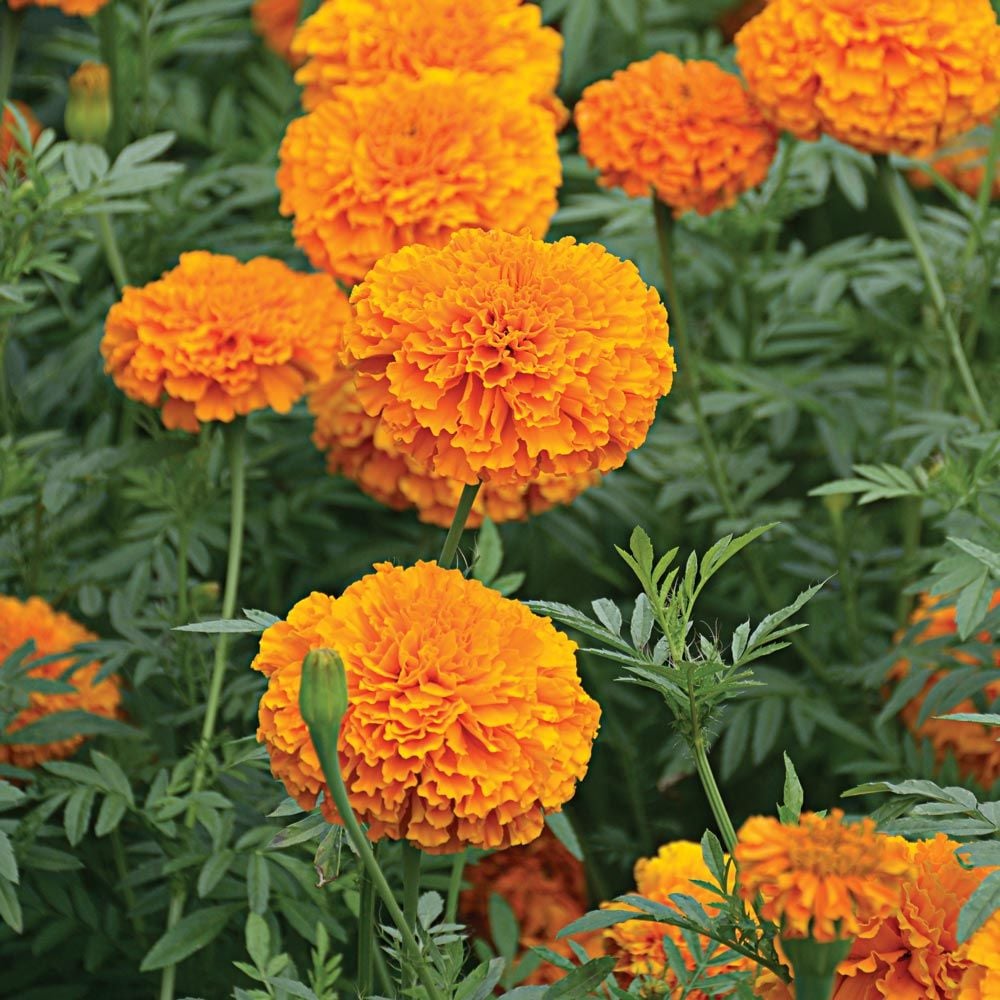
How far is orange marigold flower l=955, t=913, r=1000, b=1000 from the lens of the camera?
868mm

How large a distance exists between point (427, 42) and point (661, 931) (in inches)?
35.4

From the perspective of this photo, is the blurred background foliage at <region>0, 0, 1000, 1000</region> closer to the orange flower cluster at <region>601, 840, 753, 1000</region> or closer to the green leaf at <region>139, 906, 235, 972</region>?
the green leaf at <region>139, 906, 235, 972</region>

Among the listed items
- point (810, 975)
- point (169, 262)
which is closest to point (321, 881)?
point (810, 975)

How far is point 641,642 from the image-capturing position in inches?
39.9

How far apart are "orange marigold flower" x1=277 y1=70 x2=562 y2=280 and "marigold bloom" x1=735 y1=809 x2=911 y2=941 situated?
2.78 feet

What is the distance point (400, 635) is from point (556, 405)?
174 millimetres

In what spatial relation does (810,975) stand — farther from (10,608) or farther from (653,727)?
(653,727)

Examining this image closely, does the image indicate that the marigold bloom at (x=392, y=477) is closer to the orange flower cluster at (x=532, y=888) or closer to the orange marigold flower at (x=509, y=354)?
the orange flower cluster at (x=532, y=888)

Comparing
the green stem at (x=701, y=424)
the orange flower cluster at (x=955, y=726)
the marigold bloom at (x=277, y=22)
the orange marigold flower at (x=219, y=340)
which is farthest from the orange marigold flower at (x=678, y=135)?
the marigold bloom at (x=277, y=22)

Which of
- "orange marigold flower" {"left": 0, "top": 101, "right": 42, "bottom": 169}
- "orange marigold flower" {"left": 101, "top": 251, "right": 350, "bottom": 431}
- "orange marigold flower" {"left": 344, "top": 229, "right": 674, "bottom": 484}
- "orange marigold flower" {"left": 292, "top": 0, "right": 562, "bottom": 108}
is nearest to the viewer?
"orange marigold flower" {"left": 344, "top": 229, "right": 674, "bottom": 484}

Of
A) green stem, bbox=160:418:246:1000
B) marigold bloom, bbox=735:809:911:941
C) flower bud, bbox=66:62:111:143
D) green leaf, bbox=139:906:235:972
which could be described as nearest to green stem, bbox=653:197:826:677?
green stem, bbox=160:418:246:1000

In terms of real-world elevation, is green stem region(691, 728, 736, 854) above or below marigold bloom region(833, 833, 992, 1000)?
above

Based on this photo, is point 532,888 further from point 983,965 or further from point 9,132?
point 9,132

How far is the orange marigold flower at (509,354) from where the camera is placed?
1.03 m
